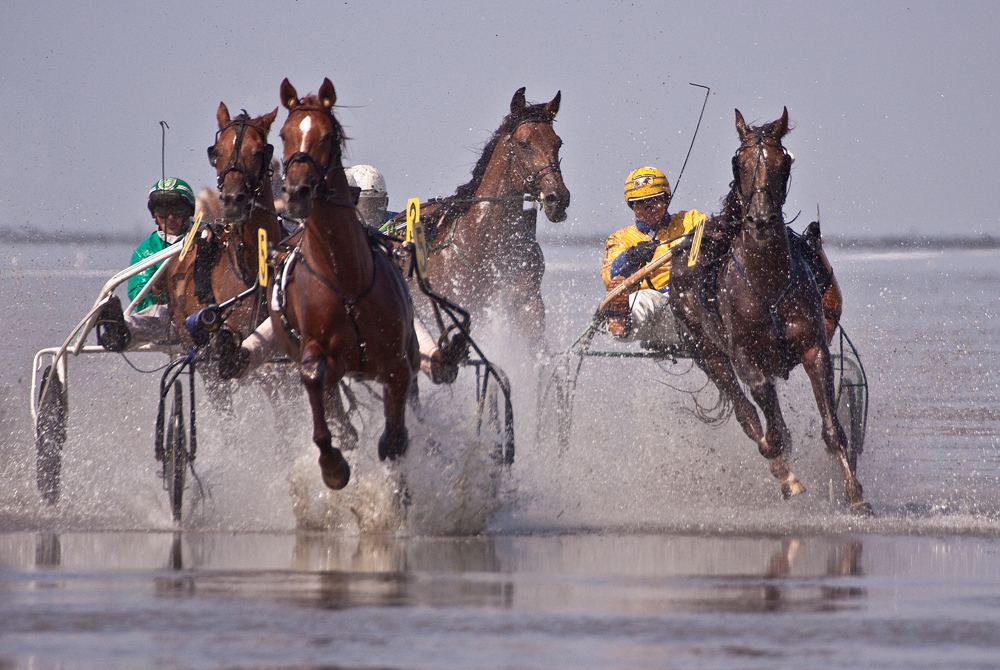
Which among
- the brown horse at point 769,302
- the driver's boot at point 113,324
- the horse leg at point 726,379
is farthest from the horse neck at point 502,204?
the driver's boot at point 113,324

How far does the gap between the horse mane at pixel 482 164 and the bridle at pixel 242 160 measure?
2731 millimetres

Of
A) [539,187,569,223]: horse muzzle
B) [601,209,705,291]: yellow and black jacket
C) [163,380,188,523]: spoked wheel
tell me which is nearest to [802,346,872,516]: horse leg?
[601,209,705,291]: yellow and black jacket

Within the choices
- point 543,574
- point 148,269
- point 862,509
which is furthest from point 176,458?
point 862,509

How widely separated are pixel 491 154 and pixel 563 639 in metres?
6.97

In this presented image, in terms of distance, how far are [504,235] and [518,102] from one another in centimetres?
104

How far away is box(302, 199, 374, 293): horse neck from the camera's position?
747 cm

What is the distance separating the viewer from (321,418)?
7414 millimetres

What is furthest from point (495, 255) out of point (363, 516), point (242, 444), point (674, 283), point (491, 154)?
point (363, 516)

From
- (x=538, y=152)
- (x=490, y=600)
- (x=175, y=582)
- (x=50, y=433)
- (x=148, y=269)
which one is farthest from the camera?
(x=538, y=152)

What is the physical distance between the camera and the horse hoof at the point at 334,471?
7.43 meters

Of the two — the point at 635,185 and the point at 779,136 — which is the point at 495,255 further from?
the point at 779,136

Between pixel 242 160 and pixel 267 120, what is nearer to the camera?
pixel 242 160

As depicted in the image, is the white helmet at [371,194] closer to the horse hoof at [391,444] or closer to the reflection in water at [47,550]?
the horse hoof at [391,444]

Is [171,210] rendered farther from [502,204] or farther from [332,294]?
[332,294]
